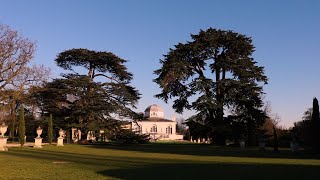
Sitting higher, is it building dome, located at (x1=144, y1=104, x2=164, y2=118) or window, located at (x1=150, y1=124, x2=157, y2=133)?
building dome, located at (x1=144, y1=104, x2=164, y2=118)

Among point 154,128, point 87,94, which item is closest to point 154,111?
point 154,128

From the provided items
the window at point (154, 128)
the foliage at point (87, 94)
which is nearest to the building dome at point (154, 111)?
the window at point (154, 128)

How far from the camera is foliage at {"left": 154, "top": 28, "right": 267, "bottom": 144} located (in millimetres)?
43938

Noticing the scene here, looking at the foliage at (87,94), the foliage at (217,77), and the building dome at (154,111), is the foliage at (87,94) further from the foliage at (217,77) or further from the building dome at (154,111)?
the building dome at (154,111)

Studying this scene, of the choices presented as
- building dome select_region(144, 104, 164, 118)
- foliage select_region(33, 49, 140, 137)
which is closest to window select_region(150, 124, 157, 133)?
building dome select_region(144, 104, 164, 118)

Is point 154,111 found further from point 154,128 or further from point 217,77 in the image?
point 217,77

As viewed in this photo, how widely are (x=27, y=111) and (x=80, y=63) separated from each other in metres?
15.7

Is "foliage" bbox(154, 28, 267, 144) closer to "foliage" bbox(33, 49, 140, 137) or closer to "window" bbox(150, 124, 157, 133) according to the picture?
"foliage" bbox(33, 49, 140, 137)

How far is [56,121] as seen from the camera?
5144 centimetres

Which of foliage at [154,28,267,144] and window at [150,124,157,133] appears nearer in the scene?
foliage at [154,28,267,144]

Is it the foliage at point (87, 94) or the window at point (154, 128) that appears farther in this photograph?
the window at point (154, 128)

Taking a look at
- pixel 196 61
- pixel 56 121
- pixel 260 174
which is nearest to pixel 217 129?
pixel 196 61

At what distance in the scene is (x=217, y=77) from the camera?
47.0 metres

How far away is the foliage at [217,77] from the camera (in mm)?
43938
